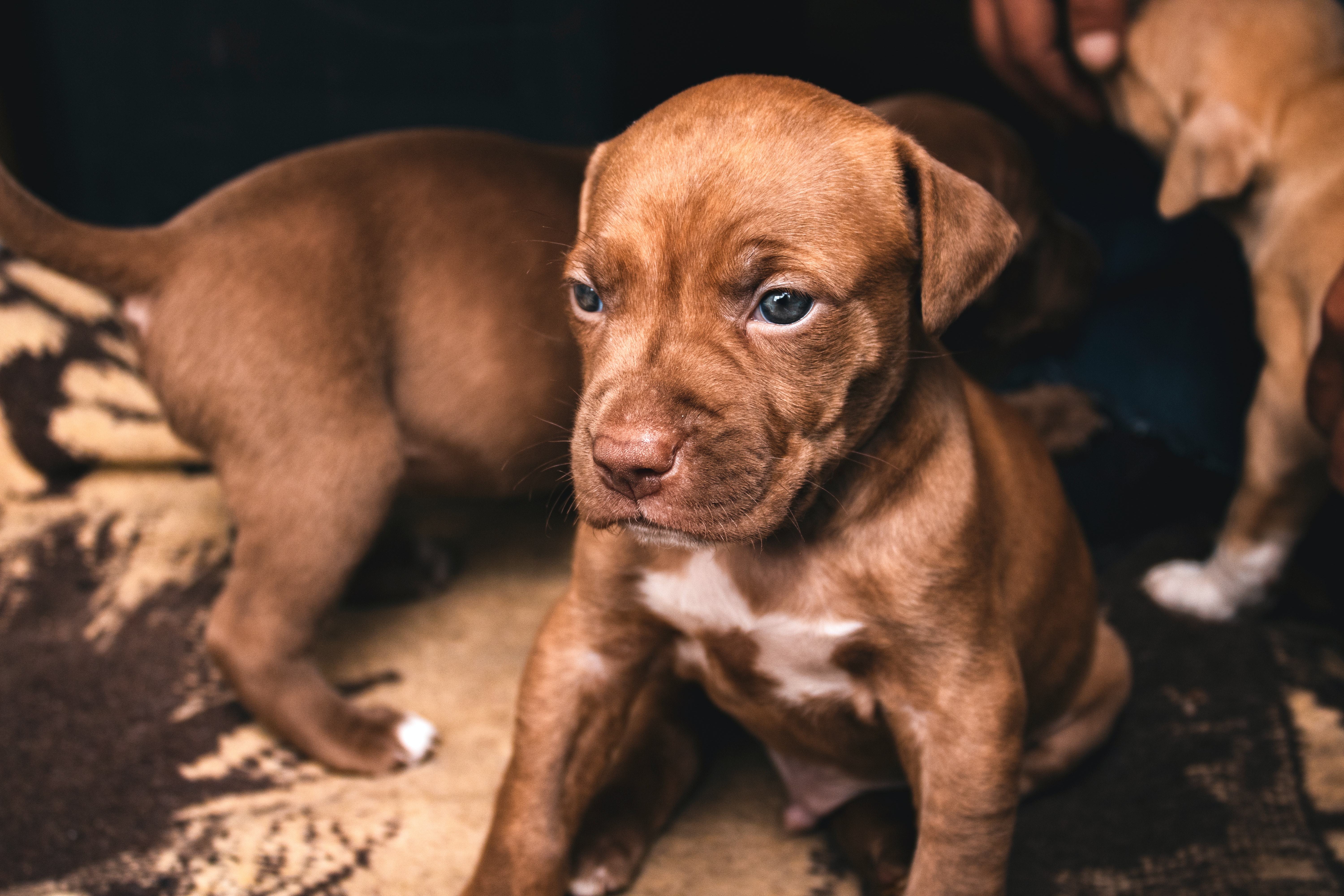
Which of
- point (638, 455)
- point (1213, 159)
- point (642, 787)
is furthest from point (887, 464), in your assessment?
point (1213, 159)

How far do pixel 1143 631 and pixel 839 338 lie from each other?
1.60m

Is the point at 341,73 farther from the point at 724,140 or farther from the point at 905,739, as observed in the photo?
the point at 905,739

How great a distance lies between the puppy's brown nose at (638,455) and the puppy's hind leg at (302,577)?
1054 mm

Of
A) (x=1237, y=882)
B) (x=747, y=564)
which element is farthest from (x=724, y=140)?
(x=1237, y=882)

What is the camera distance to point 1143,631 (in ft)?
8.71

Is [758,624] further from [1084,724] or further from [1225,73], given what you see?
[1225,73]

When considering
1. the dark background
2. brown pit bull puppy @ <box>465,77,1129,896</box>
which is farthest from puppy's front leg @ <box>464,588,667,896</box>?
the dark background

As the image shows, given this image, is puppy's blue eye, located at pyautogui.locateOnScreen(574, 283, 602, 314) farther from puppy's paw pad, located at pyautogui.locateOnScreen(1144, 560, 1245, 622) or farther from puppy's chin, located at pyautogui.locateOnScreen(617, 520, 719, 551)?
puppy's paw pad, located at pyautogui.locateOnScreen(1144, 560, 1245, 622)

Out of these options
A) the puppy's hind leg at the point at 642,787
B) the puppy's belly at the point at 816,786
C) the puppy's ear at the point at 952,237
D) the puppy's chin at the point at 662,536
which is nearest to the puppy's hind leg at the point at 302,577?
the puppy's hind leg at the point at 642,787

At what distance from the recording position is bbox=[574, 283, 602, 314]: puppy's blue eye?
5.15 feet

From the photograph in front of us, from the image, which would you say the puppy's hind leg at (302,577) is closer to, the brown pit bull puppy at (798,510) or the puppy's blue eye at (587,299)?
the brown pit bull puppy at (798,510)

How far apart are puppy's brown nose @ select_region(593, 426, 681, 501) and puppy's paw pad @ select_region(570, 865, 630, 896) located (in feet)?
2.82

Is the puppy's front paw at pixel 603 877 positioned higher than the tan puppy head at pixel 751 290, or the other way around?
the tan puppy head at pixel 751 290

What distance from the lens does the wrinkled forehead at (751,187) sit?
1.41 metres
